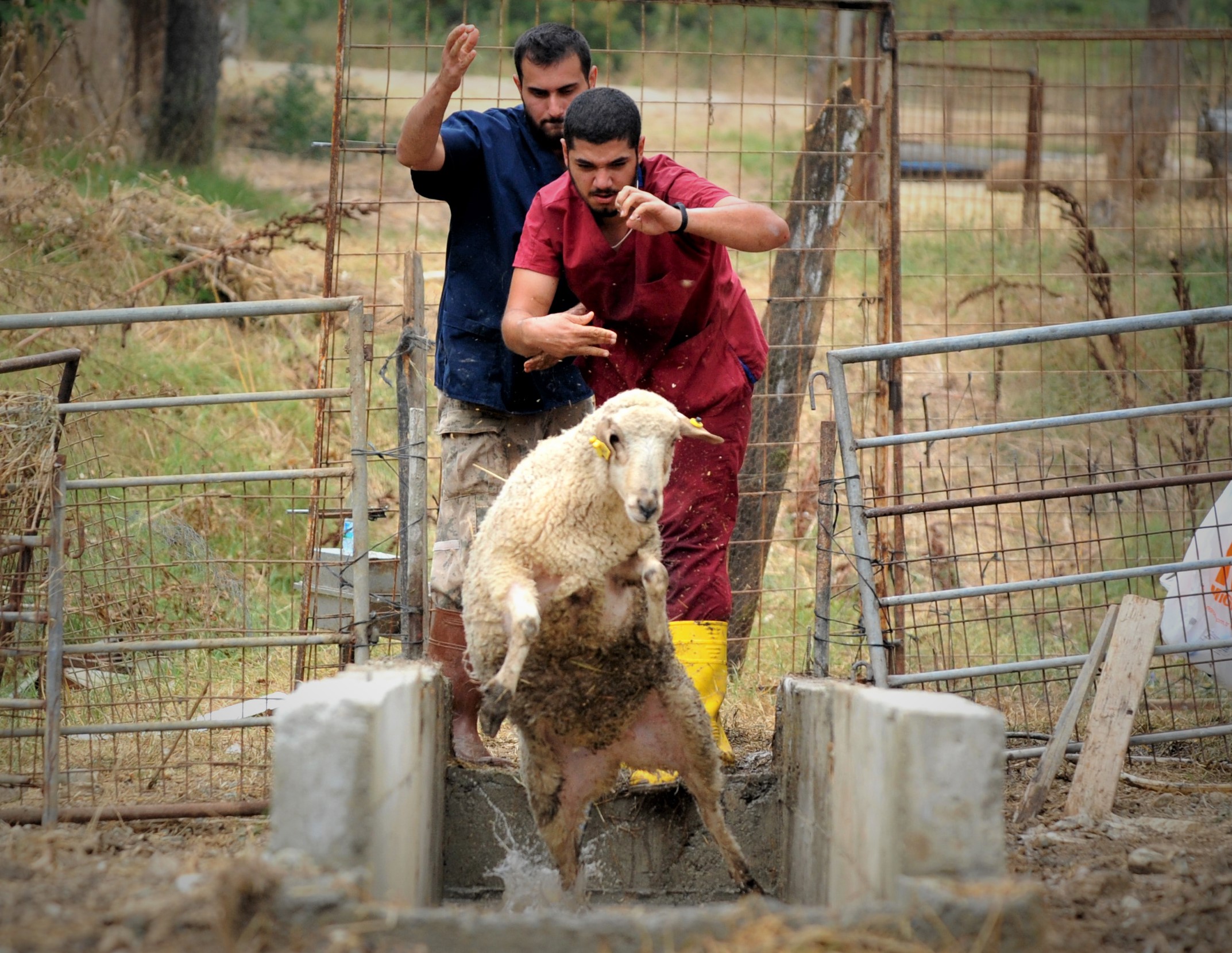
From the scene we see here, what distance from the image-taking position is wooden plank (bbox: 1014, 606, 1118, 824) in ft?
14.6

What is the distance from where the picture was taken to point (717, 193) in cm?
447

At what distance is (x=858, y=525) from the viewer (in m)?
4.62

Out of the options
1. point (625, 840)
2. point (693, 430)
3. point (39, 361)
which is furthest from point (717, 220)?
point (39, 361)

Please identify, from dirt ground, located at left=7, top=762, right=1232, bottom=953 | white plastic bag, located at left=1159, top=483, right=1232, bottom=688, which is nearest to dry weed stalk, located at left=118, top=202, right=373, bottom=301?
dirt ground, located at left=7, top=762, right=1232, bottom=953

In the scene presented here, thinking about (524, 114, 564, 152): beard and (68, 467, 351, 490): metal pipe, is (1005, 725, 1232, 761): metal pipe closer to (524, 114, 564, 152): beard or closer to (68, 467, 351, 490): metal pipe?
(68, 467, 351, 490): metal pipe

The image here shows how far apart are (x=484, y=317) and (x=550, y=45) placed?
41.3 inches

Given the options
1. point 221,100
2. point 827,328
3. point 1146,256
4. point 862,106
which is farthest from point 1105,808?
point 221,100

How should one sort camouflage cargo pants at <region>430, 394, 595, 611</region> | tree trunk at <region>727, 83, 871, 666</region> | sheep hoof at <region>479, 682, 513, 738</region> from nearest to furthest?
sheep hoof at <region>479, 682, 513, 738</region>, camouflage cargo pants at <region>430, 394, 595, 611</region>, tree trunk at <region>727, 83, 871, 666</region>

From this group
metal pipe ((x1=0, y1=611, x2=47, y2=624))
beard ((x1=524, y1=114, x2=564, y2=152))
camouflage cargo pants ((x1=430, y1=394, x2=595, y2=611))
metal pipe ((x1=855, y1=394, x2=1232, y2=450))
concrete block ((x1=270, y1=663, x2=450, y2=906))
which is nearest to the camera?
concrete block ((x1=270, y1=663, x2=450, y2=906))

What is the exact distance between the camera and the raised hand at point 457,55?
452 centimetres

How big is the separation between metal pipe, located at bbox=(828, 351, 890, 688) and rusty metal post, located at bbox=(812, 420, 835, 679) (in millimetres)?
63

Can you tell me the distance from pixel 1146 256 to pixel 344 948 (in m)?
10.6

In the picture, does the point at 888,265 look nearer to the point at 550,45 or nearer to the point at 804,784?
the point at 550,45

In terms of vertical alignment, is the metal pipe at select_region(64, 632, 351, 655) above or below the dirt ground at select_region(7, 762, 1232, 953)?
above
